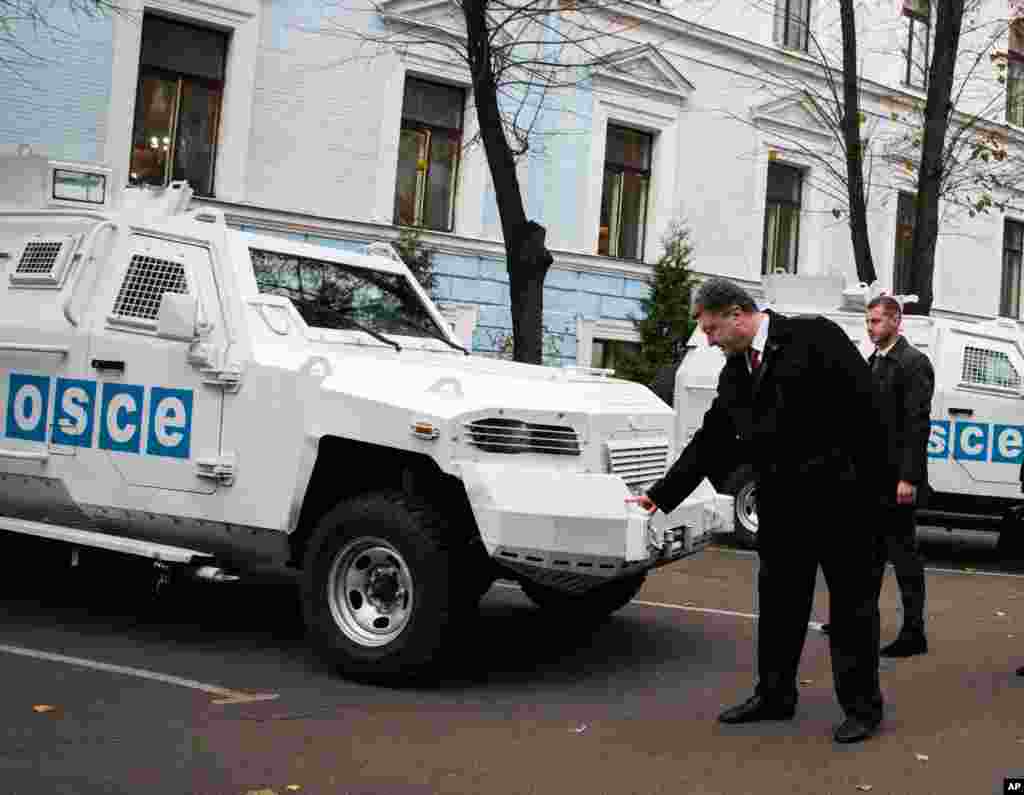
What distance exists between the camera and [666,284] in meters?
20.7

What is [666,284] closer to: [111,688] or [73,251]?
[73,251]

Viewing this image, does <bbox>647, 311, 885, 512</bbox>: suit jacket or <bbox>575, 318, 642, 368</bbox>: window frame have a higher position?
<bbox>575, 318, 642, 368</bbox>: window frame

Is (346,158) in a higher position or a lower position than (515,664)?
higher

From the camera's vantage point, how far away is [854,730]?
18.9ft

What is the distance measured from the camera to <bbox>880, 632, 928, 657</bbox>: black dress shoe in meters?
7.76

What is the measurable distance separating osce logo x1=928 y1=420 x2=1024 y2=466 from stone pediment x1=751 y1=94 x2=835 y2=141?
1113cm

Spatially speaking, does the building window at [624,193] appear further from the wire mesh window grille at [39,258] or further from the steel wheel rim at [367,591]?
the steel wheel rim at [367,591]

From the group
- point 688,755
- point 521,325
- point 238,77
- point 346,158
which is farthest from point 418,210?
point 688,755

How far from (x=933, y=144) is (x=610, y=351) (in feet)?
19.3

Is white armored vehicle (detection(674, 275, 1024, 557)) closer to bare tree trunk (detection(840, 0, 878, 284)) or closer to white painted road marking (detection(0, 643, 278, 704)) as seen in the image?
bare tree trunk (detection(840, 0, 878, 284))

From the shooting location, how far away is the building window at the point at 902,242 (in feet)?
83.6

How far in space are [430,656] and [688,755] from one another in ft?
4.57

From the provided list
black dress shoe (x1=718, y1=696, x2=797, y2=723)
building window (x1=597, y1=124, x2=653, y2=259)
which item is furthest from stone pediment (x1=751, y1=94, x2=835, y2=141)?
black dress shoe (x1=718, y1=696, x2=797, y2=723)

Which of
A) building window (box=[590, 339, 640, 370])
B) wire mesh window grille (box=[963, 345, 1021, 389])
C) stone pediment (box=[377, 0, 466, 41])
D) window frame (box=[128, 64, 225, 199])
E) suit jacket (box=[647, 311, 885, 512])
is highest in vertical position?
stone pediment (box=[377, 0, 466, 41])
